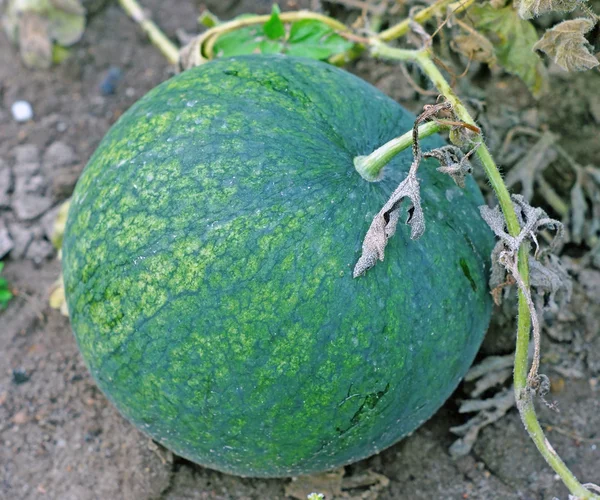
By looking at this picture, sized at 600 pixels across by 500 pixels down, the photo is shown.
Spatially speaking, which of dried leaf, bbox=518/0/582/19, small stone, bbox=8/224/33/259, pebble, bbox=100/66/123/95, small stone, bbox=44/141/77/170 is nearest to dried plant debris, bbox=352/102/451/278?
dried leaf, bbox=518/0/582/19

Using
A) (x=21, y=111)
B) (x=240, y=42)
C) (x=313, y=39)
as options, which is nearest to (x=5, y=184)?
(x=21, y=111)

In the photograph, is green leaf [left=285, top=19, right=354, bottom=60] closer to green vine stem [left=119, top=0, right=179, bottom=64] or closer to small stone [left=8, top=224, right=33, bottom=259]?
green vine stem [left=119, top=0, right=179, bottom=64]

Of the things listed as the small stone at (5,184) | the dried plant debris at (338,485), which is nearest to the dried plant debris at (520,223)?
the dried plant debris at (338,485)

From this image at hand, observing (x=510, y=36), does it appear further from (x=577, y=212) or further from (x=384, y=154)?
(x=384, y=154)

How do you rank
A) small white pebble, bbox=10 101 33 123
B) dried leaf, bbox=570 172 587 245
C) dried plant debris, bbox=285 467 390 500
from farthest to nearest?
small white pebble, bbox=10 101 33 123, dried leaf, bbox=570 172 587 245, dried plant debris, bbox=285 467 390 500

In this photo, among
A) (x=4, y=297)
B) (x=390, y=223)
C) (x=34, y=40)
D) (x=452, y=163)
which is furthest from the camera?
(x=34, y=40)
